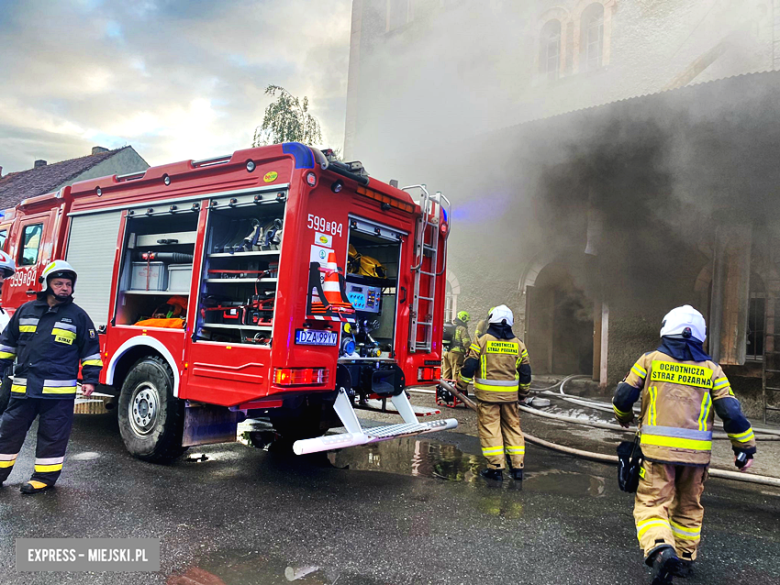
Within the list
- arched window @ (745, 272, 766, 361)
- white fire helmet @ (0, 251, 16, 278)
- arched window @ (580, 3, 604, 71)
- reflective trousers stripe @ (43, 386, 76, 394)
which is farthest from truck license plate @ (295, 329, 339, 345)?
arched window @ (580, 3, 604, 71)

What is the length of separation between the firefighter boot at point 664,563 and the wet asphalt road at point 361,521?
0.22 metres

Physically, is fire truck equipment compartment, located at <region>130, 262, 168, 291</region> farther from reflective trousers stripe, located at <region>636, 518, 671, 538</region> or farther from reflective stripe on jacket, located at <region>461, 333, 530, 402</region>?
reflective trousers stripe, located at <region>636, 518, 671, 538</region>

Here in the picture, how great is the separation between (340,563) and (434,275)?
3052mm

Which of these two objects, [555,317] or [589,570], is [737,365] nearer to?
[555,317]

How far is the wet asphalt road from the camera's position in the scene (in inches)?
105

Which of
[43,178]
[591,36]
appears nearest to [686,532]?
[591,36]

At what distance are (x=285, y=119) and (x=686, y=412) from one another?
1462 centimetres

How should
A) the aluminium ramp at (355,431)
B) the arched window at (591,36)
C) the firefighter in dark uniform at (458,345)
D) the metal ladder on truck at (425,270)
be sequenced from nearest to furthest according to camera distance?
1. the aluminium ramp at (355,431)
2. the metal ladder on truck at (425,270)
3. the firefighter in dark uniform at (458,345)
4. the arched window at (591,36)

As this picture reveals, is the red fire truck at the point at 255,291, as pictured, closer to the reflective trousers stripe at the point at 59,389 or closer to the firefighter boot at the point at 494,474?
the firefighter boot at the point at 494,474

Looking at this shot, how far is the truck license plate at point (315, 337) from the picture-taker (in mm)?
3831

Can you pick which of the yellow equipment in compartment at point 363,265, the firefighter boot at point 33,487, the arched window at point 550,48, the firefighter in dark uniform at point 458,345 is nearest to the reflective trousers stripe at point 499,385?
the yellow equipment in compartment at point 363,265

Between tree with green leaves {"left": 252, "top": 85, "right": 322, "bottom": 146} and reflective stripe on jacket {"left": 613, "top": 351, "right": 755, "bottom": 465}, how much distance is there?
13984mm

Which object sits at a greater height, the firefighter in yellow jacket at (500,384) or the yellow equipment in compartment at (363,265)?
the yellow equipment in compartment at (363,265)

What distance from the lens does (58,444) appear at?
3.77 meters
